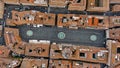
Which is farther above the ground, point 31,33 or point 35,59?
point 31,33

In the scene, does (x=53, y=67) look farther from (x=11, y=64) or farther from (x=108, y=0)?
(x=108, y=0)

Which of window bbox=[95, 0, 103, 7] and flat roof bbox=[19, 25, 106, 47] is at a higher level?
window bbox=[95, 0, 103, 7]

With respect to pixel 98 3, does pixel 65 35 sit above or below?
below

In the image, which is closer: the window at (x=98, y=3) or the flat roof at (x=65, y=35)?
the window at (x=98, y=3)

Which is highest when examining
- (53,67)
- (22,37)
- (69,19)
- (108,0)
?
→ (108,0)

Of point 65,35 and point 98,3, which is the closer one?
point 98,3

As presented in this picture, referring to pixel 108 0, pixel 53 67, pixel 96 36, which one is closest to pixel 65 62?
pixel 53 67

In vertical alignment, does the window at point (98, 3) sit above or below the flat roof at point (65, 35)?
above

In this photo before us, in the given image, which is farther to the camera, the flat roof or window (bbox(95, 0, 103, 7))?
the flat roof

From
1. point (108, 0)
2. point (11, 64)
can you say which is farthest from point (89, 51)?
point (11, 64)

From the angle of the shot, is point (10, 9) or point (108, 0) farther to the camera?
point (10, 9)
